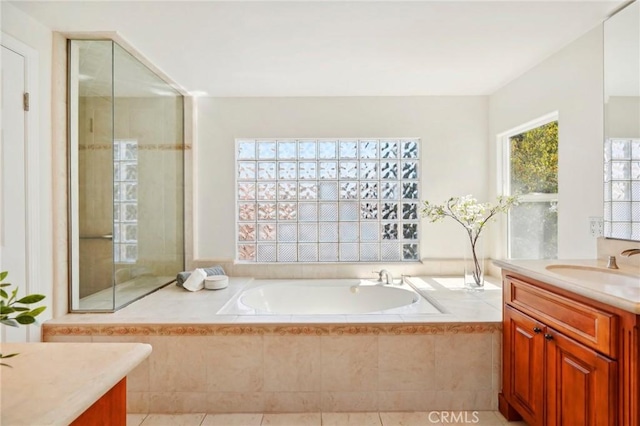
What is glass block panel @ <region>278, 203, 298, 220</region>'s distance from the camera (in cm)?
343

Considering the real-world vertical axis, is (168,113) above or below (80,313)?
above

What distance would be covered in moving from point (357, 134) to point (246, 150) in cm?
106

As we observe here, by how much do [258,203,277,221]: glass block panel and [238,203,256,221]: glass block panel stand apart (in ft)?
0.19

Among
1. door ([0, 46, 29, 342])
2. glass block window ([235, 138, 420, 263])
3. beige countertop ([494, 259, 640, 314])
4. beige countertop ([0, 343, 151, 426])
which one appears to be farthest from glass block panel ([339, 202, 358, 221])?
beige countertop ([0, 343, 151, 426])

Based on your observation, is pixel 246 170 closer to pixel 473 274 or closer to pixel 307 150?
pixel 307 150

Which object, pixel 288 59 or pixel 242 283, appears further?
pixel 242 283

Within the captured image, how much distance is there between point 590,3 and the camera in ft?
6.07

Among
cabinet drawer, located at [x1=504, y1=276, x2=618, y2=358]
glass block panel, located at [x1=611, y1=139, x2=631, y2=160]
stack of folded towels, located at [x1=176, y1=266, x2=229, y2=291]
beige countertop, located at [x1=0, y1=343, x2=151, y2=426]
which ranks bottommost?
stack of folded towels, located at [x1=176, y1=266, x2=229, y2=291]

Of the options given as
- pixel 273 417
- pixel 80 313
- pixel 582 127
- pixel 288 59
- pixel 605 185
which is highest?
pixel 288 59

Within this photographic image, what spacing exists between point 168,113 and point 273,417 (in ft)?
8.25

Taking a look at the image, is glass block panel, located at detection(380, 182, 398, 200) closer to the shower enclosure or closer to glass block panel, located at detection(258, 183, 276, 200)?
glass block panel, located at detection(258, 183, 276, 200)

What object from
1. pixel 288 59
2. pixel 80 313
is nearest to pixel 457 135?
pixel 288 59

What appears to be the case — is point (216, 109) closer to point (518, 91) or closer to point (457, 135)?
point (457, 135)

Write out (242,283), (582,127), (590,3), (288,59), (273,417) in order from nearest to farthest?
(590,3) → (273,417) → (582,127) → (288,59) → (242,283)
